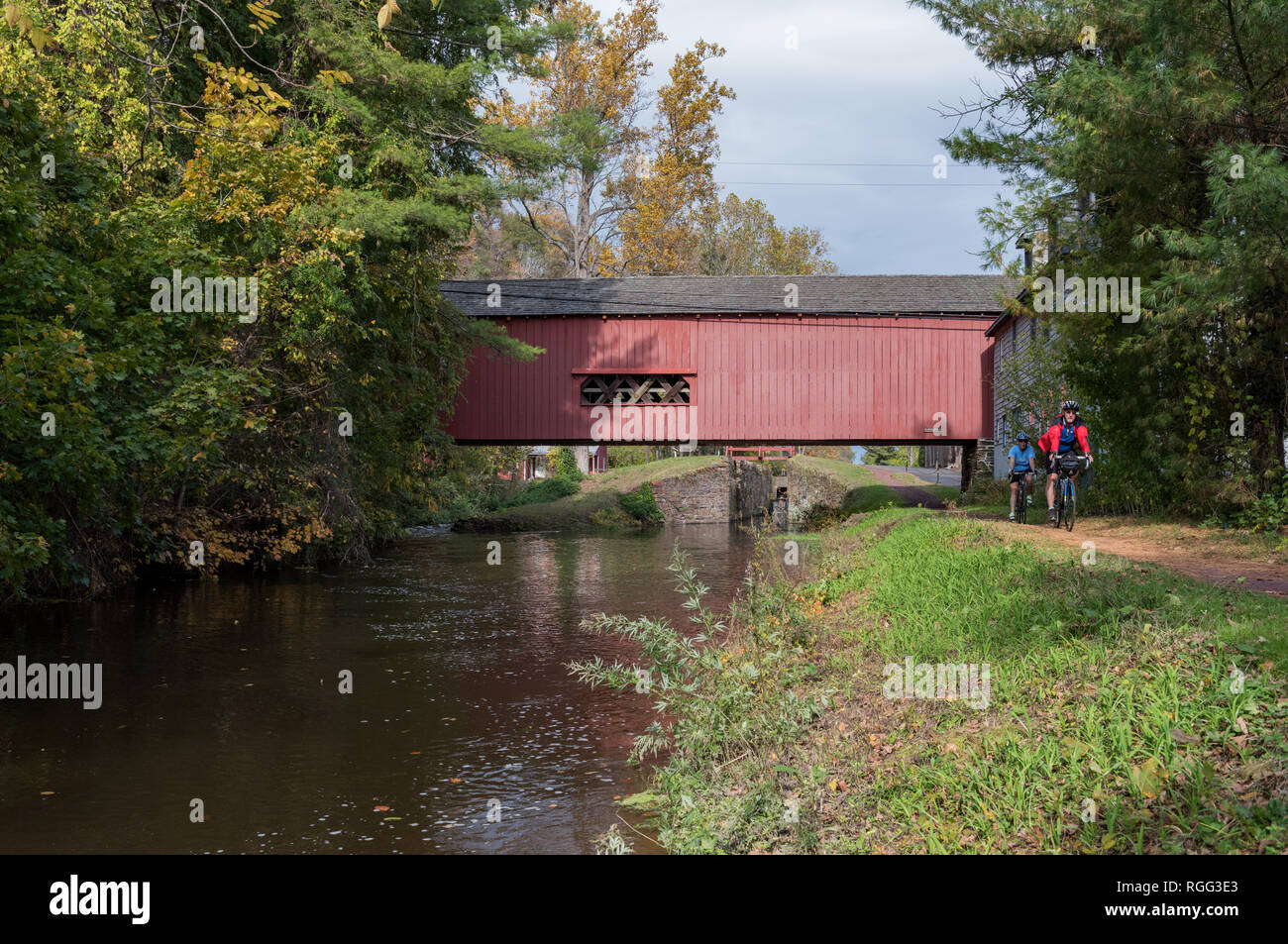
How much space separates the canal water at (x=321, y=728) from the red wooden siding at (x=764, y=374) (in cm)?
1107

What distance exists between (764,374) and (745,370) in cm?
49

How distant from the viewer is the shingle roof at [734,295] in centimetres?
2461

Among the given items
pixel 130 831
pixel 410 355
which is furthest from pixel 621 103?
pixel 130 831

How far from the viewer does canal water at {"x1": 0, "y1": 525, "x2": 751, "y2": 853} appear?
5.30 meters

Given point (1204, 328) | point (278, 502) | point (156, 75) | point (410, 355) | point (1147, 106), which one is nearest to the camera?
point (1147, 106)

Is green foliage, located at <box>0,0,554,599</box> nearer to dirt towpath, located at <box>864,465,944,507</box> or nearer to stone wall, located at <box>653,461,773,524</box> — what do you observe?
dirt towpath, located at <box>864,465,944,507</box>

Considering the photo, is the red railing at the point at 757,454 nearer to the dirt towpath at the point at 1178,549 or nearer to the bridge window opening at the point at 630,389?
the bridge window opening at the point at 630,389

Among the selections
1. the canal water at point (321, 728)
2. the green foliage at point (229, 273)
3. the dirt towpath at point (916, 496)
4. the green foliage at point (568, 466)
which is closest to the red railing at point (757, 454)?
the dirt towpath at point (916, 496)

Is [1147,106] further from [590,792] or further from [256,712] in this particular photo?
[256,712]

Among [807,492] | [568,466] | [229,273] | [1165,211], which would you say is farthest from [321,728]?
[568,466]

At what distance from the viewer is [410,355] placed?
1833 centimetres

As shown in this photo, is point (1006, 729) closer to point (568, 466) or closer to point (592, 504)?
point (592, 504)

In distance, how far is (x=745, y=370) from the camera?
80.7ft

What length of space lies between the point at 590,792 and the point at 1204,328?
11.5 m
